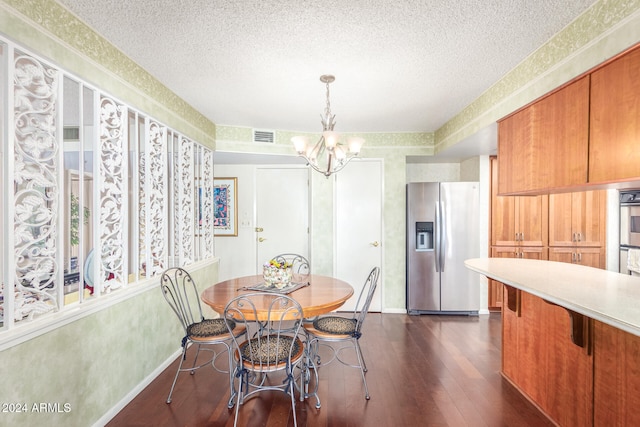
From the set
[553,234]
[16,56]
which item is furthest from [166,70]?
[553,234]

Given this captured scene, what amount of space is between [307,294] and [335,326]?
1.17 ft

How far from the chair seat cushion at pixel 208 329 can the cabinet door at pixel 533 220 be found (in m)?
3.66

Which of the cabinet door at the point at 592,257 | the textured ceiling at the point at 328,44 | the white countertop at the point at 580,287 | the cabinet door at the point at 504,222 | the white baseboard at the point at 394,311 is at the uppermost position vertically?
the textured ceiling at the point at 328,44

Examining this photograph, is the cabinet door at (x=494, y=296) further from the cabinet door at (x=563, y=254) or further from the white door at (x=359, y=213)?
the white door at (x=359, y=213)

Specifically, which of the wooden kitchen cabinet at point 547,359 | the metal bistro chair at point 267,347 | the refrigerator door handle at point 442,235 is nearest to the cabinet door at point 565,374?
the wooden kitchen cabinet at point 547,359

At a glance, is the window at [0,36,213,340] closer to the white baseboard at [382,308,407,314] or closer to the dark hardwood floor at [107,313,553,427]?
the dark hardwood floor at [107,313,553,427]

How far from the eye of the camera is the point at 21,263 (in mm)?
1526

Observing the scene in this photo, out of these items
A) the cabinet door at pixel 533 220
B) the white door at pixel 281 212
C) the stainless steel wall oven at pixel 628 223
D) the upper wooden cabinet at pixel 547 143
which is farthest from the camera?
the white door at pixel 281 212

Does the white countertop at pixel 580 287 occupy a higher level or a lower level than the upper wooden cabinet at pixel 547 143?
lower

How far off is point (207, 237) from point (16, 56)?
2496mm

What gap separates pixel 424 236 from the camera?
4.19 m

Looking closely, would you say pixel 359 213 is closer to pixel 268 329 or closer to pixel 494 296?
pixel 494 296

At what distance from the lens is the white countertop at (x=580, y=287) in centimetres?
118

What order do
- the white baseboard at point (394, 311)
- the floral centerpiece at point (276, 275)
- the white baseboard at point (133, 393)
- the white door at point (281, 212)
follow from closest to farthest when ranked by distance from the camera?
1. the white baseboard at point (133, 393)
2. the floral centerpiece at point (276, 275)
3. the white baseboard at point (394, 311)
4. the white door at point (281, 212)
